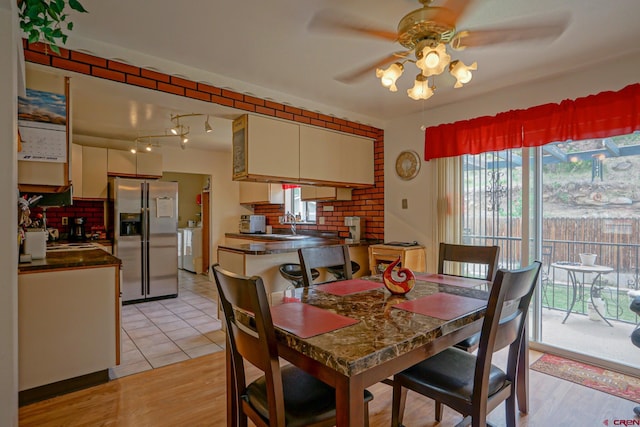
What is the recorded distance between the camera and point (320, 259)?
2.18 m

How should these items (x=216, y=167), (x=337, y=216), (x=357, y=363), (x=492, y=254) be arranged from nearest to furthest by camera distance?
1. (x=357, y=363)
2. (x=492, y=254)
3. (x=337, y=216)
4. (x=216, y=167)

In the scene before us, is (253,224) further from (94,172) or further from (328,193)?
(94,172)

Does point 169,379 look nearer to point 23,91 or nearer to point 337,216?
point 23,91

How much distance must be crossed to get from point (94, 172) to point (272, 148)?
3040mm

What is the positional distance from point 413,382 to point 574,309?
2.48 m

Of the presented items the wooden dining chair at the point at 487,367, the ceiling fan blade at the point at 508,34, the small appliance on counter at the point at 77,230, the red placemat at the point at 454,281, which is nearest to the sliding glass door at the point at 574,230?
the ceiling fan blade at the point at 508,34

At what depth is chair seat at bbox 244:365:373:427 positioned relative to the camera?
3.97ft

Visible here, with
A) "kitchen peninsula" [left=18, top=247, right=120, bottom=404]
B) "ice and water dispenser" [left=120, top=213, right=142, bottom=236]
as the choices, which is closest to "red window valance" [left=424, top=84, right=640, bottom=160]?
"kitchen peninsula" [left=18, top=247, right=120, bottom=404]

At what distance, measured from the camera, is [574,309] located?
3082 millimetres

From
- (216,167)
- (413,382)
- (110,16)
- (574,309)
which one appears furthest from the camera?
(216,167)

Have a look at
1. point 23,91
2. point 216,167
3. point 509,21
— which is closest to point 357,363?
point 509,21

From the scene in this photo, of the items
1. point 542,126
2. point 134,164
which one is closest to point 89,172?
point 134,164

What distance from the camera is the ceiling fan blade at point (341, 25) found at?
1936mm

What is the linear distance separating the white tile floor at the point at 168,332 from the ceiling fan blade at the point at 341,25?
2.72 meters
